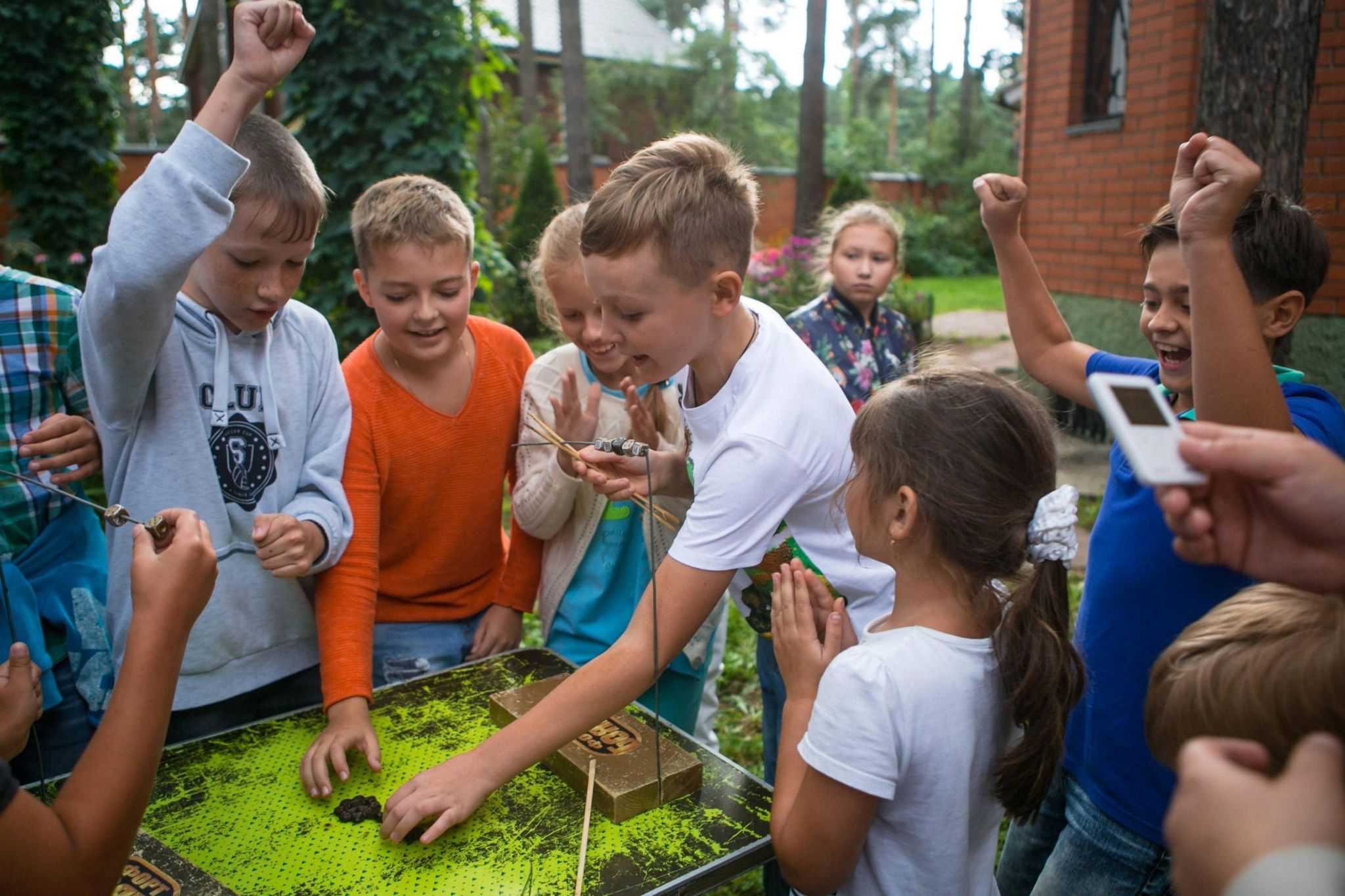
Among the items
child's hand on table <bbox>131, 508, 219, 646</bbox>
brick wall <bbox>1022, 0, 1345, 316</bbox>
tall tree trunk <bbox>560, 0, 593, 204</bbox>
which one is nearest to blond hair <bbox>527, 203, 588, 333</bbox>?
child's hand on table <bbox>131, 508, 219, 646</bbox>

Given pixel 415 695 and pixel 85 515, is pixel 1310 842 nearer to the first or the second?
pixel 415 695

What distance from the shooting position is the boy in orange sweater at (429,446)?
7.98 ft

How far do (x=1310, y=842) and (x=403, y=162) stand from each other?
6.05 metres

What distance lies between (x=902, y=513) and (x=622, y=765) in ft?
2.30

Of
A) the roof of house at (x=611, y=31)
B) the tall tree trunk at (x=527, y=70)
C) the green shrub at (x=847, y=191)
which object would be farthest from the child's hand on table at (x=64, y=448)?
the roof of house at (x=611, y=31)

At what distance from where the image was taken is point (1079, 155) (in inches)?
335

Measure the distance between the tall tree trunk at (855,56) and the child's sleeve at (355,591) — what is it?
4878 cm

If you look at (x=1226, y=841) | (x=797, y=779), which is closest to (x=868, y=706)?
(x=797, y=779)

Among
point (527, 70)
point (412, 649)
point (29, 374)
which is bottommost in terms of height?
point (412, 649)

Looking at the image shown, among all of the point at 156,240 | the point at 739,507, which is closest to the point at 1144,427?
the point at 739,507

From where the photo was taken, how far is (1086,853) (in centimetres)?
183

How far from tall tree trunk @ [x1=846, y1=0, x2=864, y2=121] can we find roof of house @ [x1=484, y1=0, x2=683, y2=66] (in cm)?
1805

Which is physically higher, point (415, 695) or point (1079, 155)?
point (1079, 155)

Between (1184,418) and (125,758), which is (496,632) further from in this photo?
(1184,418)
